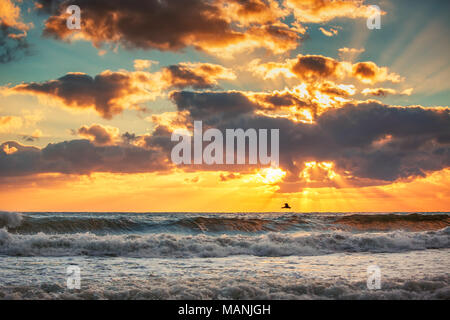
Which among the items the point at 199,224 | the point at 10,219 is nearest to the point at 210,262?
the point at 199,224

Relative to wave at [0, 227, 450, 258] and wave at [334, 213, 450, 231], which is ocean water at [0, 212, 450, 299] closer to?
wave at [0, 227, 450, 258]

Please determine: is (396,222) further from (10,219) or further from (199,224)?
(10,219)

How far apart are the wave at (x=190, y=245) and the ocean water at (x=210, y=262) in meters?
0.05

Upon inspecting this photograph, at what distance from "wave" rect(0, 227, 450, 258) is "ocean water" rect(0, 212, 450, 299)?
54 millimetres

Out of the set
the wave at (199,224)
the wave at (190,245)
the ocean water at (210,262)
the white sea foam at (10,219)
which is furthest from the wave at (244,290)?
the white sea foam at (10,219)

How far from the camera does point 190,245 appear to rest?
2005cm

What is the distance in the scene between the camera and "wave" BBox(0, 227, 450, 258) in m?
18.8

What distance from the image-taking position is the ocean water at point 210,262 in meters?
9.73

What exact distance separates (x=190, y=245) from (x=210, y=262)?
12.9 feet

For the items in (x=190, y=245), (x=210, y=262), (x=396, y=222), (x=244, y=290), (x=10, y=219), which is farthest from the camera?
(x=396, y=222)

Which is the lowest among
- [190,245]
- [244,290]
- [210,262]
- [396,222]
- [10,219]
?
[210,262]

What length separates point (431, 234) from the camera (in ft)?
85.5

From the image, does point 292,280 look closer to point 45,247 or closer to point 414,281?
point 414,281
